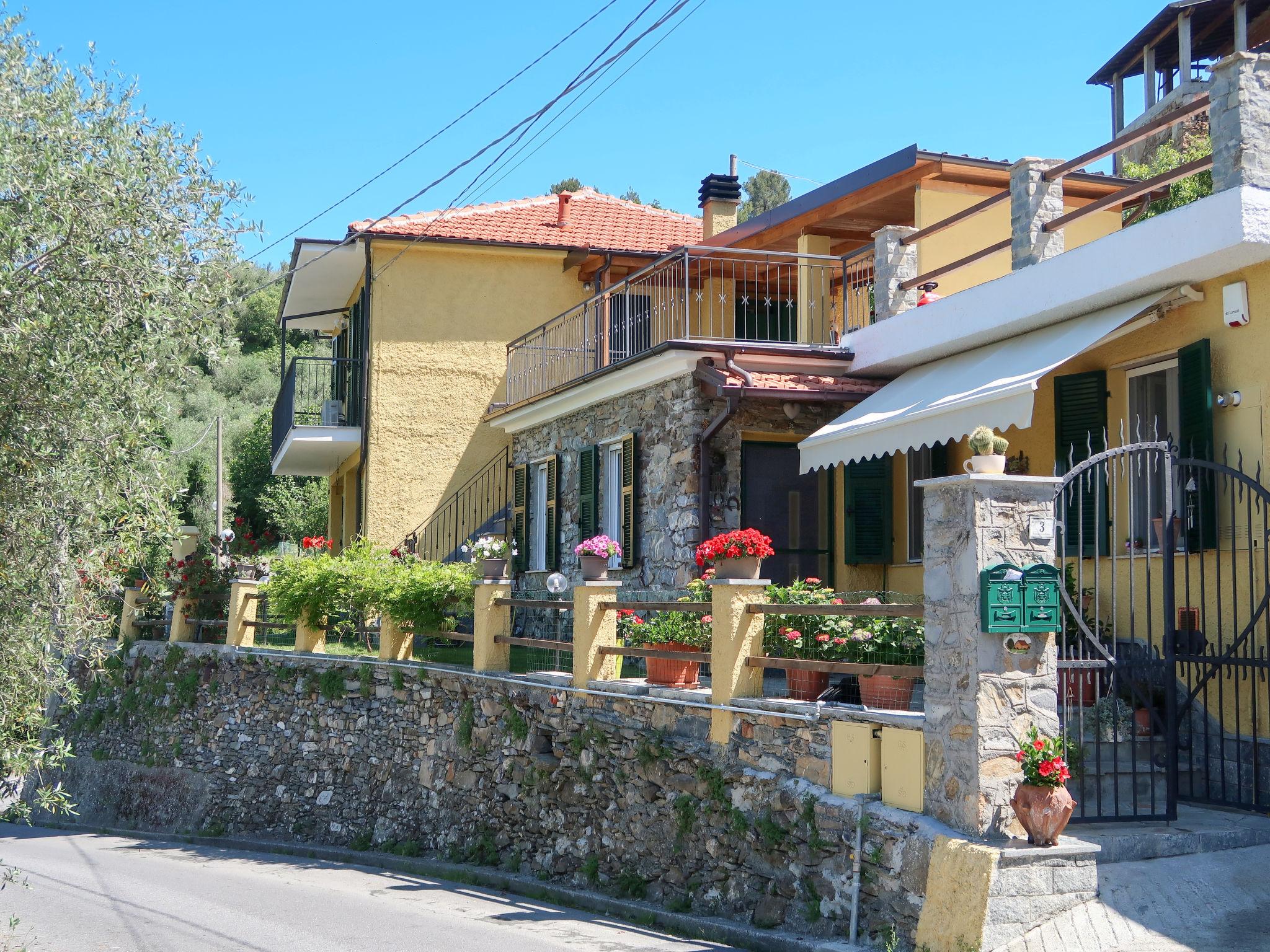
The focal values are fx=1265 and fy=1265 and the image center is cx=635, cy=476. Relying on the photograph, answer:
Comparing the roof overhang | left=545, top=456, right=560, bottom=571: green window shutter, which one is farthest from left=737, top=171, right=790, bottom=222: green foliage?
left=545, top=456, right=560, bottom=571: green window shutter

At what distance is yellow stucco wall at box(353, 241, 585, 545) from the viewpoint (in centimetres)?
2103

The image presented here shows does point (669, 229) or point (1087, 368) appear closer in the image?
point (1087, 368)

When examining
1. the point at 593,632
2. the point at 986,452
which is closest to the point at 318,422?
the point at 593,632

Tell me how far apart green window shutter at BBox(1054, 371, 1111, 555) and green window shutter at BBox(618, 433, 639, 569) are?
5.34 meters

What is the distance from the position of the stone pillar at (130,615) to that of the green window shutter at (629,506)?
33.8 feet

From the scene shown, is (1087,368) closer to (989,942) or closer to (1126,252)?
(1126,252)

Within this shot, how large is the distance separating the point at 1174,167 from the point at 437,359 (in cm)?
1165

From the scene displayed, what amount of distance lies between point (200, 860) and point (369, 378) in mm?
8624

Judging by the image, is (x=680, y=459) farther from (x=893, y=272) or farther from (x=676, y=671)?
(x=676, y=671)

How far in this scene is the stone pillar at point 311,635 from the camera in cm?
1678

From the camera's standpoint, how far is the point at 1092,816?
7727 millimetres

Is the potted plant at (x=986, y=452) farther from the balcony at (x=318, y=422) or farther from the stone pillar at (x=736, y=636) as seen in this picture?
the balcony at (x=318, y=422)

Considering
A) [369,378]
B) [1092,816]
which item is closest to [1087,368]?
[1092,816]

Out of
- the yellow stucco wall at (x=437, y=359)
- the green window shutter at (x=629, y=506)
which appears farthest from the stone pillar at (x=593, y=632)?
the yellow stucco wall at (x=437, y=359)
